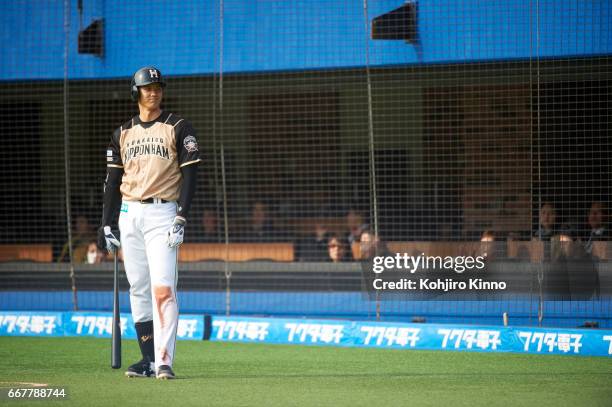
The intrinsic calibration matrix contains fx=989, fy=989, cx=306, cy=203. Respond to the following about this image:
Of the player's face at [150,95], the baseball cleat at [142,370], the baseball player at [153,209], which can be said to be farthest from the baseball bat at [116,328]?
the player's face at [150,95]

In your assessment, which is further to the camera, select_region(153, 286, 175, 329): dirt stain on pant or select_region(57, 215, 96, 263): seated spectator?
select_region(57, 215, 96, 263): seated spectator

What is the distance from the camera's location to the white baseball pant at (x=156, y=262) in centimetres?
669

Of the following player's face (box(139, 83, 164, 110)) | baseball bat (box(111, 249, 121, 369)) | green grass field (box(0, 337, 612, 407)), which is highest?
player's face (box(139, 83, 164, 110))

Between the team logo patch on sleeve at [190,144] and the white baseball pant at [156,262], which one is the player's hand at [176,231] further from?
the team logo patch on sleeve at [190,144]

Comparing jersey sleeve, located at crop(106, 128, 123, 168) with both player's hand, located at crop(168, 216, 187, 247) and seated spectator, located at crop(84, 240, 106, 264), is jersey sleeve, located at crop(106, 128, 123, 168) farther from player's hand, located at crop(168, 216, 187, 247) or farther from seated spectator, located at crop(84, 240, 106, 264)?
seated spectator, located at crop(84, 240, 106, 264)

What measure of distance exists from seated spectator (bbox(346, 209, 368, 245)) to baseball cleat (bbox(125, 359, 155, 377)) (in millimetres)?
5203

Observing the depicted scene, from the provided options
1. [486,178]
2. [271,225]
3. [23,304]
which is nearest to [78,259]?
[23,304]

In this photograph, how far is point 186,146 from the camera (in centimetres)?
673

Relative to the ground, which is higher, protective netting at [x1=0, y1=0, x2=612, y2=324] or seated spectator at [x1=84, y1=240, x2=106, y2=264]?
protective netting at [x1=0, y1=0, x2=612, y2=324]

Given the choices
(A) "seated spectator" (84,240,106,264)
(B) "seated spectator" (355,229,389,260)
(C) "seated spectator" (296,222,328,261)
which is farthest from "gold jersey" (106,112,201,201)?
(A) "seated spectator" (84,240,106,264)

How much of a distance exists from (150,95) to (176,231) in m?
0.99

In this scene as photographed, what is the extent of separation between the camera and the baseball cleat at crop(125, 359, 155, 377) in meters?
6.86

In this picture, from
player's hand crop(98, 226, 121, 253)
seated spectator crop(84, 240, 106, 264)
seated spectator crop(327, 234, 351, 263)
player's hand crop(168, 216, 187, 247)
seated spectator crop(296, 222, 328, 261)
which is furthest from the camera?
seated spectator crop(84, 240, 106, 264)

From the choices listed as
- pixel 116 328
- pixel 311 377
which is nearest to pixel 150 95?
pixel 116 328
